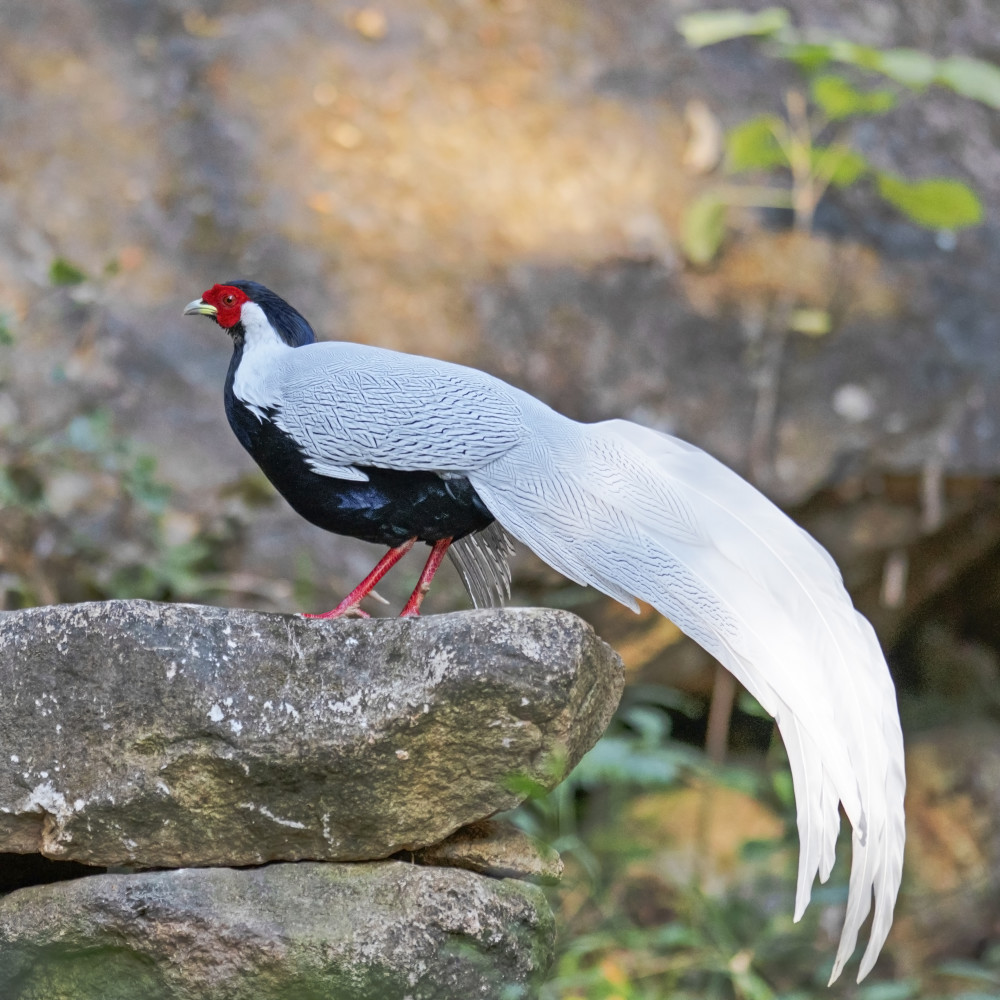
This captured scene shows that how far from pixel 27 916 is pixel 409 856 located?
67 cm

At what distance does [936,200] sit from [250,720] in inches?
132

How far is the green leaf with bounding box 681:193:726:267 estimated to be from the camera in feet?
15.2

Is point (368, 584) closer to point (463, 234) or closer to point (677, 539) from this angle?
point (677, 539)

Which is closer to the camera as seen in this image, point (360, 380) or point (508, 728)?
point (508, 728)

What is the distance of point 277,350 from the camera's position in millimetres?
2549

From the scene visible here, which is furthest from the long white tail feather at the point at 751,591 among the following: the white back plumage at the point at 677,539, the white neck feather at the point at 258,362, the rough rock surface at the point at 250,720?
the white neck feather at the point at 258,362

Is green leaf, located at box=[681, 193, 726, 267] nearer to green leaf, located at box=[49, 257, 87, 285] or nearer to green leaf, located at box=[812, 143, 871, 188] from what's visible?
green leaf, located at box=[812, 143, 871, 188]

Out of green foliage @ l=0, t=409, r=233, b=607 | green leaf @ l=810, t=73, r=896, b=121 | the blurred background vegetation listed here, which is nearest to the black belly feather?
green foliage @ l=0, t=409, r=233, b=607

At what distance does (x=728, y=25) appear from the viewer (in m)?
4.48

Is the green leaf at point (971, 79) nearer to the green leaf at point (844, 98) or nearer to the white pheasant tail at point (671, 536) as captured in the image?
the green leaf at point (844, 98)

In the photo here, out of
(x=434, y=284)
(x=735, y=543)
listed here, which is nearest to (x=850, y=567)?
(x=434, y=284)

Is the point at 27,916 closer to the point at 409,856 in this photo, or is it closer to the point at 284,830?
the point at 284,830

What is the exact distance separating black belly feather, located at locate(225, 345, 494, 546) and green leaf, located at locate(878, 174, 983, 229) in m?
2.71

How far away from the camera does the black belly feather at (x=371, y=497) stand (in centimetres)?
234
